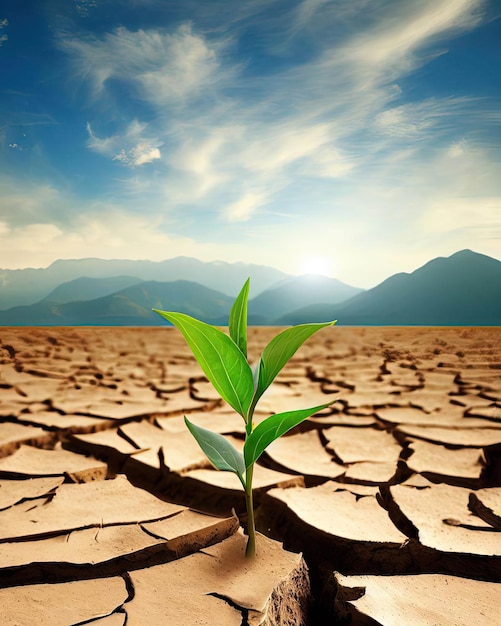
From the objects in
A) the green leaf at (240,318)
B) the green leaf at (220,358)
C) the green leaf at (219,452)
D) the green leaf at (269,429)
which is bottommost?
the green leaf at (219,452)

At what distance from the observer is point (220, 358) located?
0.66 meters

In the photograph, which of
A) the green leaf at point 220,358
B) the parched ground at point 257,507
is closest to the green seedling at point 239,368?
the green leaf at point 220,358

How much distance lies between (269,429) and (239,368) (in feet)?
0.33

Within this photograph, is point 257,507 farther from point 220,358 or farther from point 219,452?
point 220,358

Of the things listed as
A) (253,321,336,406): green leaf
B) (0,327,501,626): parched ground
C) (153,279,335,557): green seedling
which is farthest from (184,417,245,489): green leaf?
(0,327,501,626): parched ground

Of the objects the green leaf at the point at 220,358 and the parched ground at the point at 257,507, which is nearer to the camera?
the green leaf at the point at 220,358

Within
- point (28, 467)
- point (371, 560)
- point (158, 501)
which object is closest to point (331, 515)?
point (371, 560)

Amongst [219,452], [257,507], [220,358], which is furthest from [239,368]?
[257,507]

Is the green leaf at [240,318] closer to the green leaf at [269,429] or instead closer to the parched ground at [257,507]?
the green leaf at [269,429]

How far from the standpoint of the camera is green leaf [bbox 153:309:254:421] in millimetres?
627

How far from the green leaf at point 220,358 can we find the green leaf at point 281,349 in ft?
0.09

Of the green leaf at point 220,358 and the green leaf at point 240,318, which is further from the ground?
the green leaf at point 240,318

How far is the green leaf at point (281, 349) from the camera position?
64 cm

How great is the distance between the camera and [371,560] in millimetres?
941
